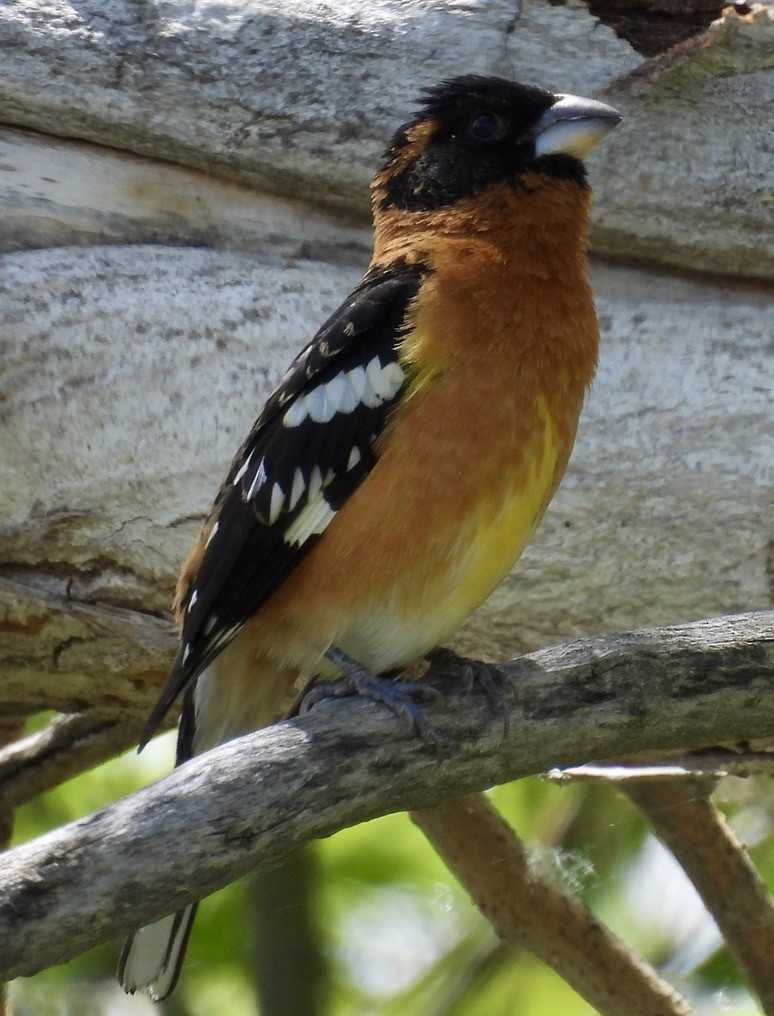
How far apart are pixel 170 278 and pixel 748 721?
2.42 metres

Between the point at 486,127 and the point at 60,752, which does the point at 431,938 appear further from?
the point at 486,127

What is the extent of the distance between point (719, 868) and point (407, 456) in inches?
81.8

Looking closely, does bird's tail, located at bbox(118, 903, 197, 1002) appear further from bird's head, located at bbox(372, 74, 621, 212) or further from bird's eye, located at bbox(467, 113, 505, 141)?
bird's eye, located at bbox(467, 113, 505, 141)

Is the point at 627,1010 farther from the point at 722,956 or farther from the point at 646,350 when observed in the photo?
the point at 646,350

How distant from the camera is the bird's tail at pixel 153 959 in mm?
3523

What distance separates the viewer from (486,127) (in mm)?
3832

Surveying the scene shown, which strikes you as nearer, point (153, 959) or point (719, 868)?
point (153, 959)

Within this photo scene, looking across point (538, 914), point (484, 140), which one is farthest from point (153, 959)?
point (484, 140)

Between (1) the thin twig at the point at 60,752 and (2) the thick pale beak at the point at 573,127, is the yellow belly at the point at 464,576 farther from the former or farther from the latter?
(1) the thin twig at the point at 60,752

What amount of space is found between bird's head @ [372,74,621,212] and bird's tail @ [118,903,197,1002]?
7.17 feet

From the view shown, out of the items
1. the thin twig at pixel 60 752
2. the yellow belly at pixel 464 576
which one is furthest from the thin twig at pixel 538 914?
the thin twig at pixel 60 752

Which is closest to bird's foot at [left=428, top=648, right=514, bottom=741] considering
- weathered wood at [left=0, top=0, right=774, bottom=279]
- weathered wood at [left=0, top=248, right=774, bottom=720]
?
weathered wood at [left=0, top=248, right=774, bottom=720]

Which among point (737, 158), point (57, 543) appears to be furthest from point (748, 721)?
point (57, 543)

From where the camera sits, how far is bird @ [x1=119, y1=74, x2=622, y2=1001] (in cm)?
329
